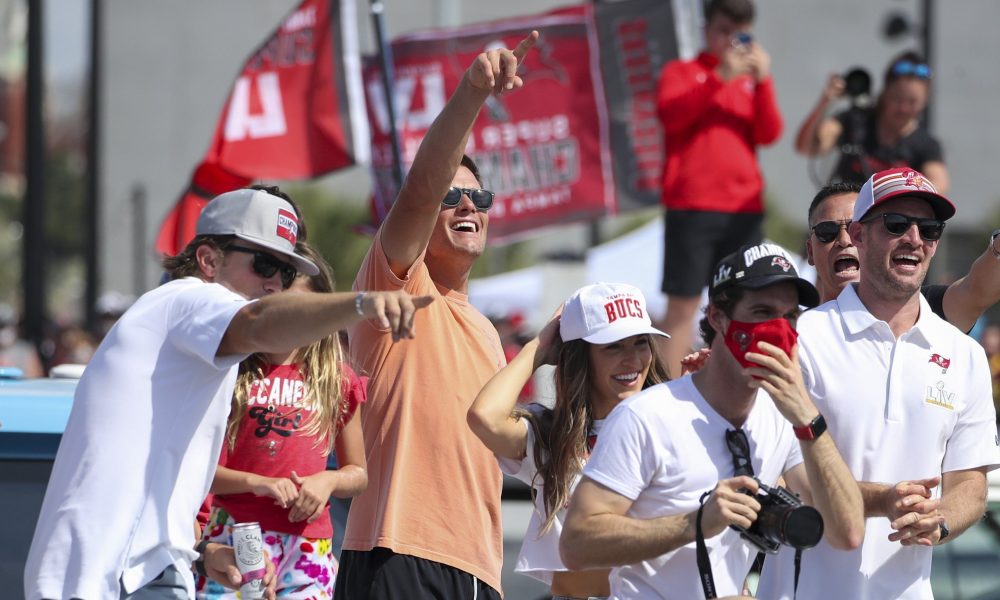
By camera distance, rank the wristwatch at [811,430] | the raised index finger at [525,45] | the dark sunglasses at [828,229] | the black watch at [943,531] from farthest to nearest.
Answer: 1. the dark sunglasses at [828,229]
2. the raised index finger at [525,45]
3. the black watch at [943,531]
4. the wristwatch at [811,430]

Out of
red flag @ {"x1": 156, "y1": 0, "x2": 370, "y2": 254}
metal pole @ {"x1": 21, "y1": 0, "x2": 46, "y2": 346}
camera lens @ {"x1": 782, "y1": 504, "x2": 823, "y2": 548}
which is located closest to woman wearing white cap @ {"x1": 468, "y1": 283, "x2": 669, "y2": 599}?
camera lens @ {"x1": 782, "y1": 504, "x2": 823, "y2": 548}

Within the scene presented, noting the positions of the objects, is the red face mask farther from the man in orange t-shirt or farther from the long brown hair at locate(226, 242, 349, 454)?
the long brown hair at locate(226, 242, 349, 454)

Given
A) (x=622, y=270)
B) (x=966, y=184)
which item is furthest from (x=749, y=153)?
(x=966, y=184)

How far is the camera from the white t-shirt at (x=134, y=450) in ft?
12.0

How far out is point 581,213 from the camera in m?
10.6

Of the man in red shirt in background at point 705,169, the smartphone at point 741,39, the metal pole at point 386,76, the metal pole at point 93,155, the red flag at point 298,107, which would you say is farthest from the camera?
the metal pole at point 93,155

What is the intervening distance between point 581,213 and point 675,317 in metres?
2.84

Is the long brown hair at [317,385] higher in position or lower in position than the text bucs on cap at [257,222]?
lower

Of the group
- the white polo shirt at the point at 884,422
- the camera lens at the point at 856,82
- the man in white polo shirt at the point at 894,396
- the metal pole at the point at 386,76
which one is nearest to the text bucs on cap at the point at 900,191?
the man in white polo shirt at the point at 894,396

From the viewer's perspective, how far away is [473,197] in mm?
4785

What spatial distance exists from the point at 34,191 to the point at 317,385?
1190 cm

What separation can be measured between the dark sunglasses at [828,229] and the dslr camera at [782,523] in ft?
5.65

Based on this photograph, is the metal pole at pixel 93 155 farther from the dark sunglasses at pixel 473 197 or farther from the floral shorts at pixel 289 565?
the floral shorts at pixel 289 565

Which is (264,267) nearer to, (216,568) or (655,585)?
(216,568)
